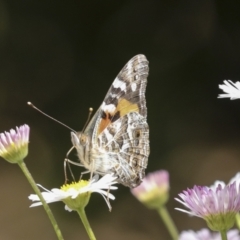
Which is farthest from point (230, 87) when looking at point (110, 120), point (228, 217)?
point (110, 120)

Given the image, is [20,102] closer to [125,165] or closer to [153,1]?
[153,1]

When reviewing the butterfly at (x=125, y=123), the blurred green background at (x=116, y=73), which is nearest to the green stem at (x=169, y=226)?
the butterfly at (x=125, y=123)

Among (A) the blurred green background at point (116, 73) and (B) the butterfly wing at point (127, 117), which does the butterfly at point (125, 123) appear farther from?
(A) the blurred green background at point (116, 73)

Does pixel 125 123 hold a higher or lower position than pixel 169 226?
higher

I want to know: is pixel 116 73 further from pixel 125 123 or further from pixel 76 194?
pixel 76 194

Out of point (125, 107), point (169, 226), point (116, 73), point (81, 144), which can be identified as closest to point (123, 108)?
point (125, 107)
